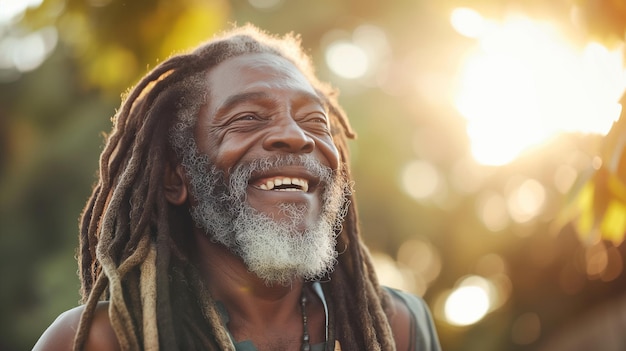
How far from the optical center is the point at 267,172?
3.62 m

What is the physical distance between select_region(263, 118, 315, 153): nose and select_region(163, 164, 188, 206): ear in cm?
47

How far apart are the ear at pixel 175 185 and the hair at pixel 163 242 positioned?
5 centimetres

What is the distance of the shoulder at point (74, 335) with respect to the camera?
3.23m

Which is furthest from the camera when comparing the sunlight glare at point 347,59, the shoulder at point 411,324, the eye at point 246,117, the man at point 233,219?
the sunlight glare at point 347,59

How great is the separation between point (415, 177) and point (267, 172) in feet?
24.1

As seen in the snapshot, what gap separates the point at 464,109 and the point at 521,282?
8.62 ft

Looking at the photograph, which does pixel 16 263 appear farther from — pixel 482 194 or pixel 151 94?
pixel 151 94

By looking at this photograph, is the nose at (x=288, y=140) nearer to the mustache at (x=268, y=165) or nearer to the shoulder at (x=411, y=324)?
the mustache at (x=268, y=165)

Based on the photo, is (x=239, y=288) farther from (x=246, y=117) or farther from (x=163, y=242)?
(x=246, y=117)

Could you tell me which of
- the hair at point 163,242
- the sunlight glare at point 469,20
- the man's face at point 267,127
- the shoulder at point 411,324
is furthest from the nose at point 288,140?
the sunlight glare at point 469,20

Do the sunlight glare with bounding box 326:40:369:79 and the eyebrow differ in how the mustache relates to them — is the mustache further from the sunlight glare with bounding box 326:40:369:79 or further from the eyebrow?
the sunlight glare with bounding box 326:40:369:79

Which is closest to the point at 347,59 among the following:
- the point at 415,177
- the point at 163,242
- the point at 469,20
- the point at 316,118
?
the point at 415,177

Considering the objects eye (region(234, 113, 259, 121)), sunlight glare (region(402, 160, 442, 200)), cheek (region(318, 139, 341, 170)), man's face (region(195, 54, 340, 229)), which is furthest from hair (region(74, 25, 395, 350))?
sunlight glare (region(402, 160, 442, 200))

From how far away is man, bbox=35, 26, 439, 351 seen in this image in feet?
11.5
